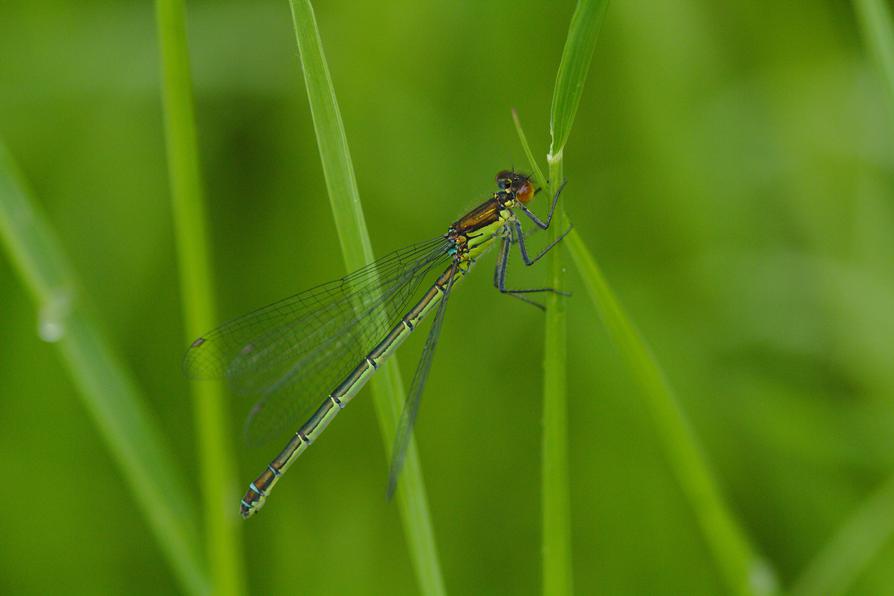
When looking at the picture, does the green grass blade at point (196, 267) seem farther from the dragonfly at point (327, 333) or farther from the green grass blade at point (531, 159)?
the green grass blade at point (531, 159)

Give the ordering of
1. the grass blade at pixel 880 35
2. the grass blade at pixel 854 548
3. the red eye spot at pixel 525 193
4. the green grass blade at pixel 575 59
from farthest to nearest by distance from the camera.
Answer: the red eye spot at pixel 525 193, the grass blade at pixel 854 548, the grass blade at pixel 880 35, the green grass blade at pixel 575 59

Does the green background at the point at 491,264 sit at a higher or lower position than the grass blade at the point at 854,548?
higher

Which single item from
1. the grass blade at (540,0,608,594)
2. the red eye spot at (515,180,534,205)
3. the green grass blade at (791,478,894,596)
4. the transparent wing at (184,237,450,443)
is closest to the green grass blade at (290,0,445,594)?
the grass blade at (540,0,608,594)

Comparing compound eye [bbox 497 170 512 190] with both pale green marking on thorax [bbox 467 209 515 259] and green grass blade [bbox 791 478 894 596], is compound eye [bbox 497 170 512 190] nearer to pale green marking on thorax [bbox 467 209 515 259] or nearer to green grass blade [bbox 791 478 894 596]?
pale green marking on thorax [bbox 467 209 515 259]

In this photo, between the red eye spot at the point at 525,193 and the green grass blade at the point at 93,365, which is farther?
the red eye spot at the point at 525,193

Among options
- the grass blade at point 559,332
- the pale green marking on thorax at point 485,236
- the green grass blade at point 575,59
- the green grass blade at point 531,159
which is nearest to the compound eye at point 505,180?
the pale green marking on thorax at point 485,236

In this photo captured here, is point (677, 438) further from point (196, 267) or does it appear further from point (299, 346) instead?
point (299, 346)

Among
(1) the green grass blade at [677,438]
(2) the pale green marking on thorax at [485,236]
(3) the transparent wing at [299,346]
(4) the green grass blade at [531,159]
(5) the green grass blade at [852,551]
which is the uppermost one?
(4) the green grass blade at [531,159]

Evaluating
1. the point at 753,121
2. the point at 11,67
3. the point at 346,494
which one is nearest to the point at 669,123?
the point at 753,121

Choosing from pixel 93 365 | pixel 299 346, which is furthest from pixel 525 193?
pixel 93 365
